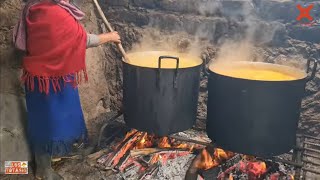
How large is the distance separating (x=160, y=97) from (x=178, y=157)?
703 mm

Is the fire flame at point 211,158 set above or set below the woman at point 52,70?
below

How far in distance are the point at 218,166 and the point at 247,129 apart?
574mm

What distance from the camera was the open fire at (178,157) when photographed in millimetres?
2943

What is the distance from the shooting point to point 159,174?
117 inches

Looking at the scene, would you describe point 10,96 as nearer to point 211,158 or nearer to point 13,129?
point 13,129

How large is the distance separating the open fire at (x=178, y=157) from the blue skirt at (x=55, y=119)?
0.47 meters

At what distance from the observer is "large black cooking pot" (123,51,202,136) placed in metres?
2.84

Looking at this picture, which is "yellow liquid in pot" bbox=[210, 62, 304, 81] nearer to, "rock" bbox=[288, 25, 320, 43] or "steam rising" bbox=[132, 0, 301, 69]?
"steam rising" bbox=[132, 0, 301, 69]

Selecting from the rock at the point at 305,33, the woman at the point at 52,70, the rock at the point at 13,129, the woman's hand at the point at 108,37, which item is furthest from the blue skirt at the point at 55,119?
the rock at the point at 305,33

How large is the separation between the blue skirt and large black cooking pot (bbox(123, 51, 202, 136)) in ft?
1.62

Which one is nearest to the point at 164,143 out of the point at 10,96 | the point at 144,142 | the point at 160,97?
the point at 144,142

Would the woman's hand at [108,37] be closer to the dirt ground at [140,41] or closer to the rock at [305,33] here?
the dirt ground at [140,41]

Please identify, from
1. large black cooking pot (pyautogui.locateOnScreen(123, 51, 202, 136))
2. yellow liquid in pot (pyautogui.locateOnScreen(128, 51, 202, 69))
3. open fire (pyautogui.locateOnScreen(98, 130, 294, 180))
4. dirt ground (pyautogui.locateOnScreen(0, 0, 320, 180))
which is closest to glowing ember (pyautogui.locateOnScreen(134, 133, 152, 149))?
open fire (pyautogui.locateOnScreen(98, 130, 294, 180))

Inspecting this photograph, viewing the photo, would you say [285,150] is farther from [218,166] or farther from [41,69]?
[41,69]
